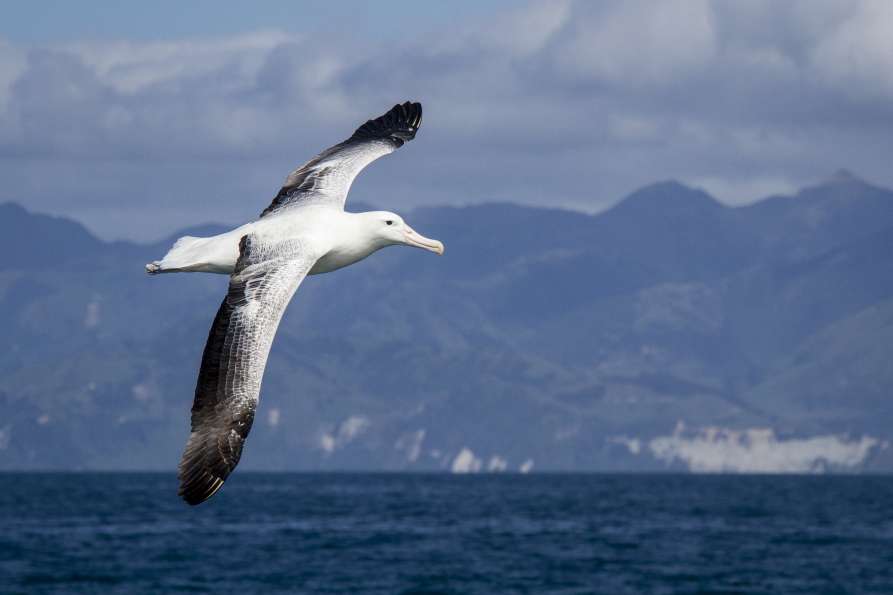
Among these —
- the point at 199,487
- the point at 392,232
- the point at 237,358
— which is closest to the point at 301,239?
the point at 392,232

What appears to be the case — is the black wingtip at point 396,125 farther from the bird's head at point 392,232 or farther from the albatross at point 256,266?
the bird's head at point 392,232

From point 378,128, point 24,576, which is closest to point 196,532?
point 24,576

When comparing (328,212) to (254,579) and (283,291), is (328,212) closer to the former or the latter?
(283,291)

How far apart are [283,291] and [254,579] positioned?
8805 cm

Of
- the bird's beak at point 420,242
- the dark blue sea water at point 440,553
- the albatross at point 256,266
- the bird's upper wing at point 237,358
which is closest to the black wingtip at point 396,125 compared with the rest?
the albatross at point 256,266

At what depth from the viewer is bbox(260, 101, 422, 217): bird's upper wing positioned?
2362cm

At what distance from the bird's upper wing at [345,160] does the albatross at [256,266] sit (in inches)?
0.9

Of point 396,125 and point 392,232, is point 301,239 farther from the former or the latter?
point 396,125

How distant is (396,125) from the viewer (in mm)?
27312

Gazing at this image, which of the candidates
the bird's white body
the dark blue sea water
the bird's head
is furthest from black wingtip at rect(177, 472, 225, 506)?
the dark blue sea water

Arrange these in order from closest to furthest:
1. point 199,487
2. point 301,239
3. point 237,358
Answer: point 199,487 → point 237,358 → point 301,239

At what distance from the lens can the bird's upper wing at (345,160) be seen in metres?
→ 23.6

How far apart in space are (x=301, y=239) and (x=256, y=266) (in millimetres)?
857

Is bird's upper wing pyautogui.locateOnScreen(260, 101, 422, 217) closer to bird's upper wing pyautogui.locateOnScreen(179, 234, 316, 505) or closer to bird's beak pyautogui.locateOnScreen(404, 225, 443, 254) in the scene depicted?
bird's beak pyautogui.locateOnScreen(404, 225, 443, 254)
